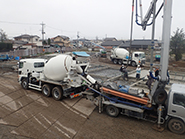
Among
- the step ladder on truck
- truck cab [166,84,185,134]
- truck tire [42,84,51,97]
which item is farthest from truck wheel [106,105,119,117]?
truck tire [42,84,51,97]

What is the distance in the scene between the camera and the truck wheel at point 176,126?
5.93 meters

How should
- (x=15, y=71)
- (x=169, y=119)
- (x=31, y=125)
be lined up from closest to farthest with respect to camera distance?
(x=169, y=119)
(x=31, y=125)
(x=15, y=71)

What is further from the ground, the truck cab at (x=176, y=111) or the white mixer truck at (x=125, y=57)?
the white mixer truck at (x=125, y=57)

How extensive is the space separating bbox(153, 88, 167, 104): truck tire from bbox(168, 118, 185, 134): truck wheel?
87cm

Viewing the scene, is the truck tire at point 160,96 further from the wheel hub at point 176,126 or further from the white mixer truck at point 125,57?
the white mixer truck at point 125,57

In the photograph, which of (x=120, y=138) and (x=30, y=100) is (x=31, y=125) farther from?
(x=120, y=138)

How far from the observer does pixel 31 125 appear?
Result: 22.1 ft

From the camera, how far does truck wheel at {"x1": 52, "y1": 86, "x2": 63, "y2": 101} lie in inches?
380

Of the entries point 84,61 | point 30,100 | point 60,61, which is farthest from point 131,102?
point 30,100

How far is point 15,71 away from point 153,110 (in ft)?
62.9

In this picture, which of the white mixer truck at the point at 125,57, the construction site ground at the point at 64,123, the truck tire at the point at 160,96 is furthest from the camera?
the white mixer truck at the point at 125,57

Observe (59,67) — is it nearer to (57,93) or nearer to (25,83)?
(57,93)

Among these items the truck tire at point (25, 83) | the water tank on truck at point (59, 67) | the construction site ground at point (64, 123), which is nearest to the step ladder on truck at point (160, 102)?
the construction site ground at point (64, 123)

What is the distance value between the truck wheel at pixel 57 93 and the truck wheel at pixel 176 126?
647 centimetres
